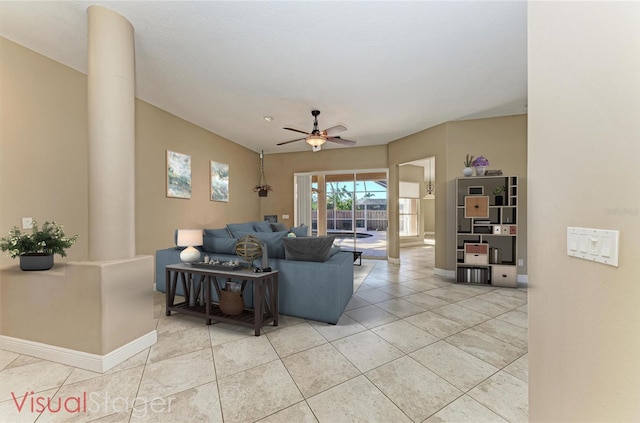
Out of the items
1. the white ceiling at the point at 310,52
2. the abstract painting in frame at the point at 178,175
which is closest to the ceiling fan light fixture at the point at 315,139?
the white ceiling at the point at 310,52

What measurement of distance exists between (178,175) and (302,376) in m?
4.12

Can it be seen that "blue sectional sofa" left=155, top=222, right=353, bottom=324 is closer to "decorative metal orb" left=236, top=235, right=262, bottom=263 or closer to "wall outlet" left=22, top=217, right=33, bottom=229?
"decorative metal orb" left=236, top=235, right=262, bottom=263

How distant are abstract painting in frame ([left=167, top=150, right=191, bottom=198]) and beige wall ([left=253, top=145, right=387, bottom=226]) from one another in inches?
99.4

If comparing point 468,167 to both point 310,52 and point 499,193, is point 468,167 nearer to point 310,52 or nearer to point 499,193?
point 499,193

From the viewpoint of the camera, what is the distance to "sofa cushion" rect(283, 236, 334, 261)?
3.04 m

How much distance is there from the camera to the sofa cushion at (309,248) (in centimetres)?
304

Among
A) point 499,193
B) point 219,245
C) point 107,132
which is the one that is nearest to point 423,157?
point 499,193

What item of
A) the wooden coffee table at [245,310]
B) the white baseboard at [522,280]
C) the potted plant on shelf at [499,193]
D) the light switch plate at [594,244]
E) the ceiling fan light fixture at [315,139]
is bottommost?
the white baseboard at [522,280]

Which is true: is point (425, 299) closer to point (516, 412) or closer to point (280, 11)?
point (516, 412)

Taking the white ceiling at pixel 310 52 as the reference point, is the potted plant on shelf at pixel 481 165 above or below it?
below

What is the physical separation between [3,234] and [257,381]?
2880mm

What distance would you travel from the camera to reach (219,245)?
356cm

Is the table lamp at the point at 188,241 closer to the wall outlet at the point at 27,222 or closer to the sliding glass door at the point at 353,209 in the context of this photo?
the wall outlet at the point at 27,222

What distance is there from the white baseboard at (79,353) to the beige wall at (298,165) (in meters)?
5.29
